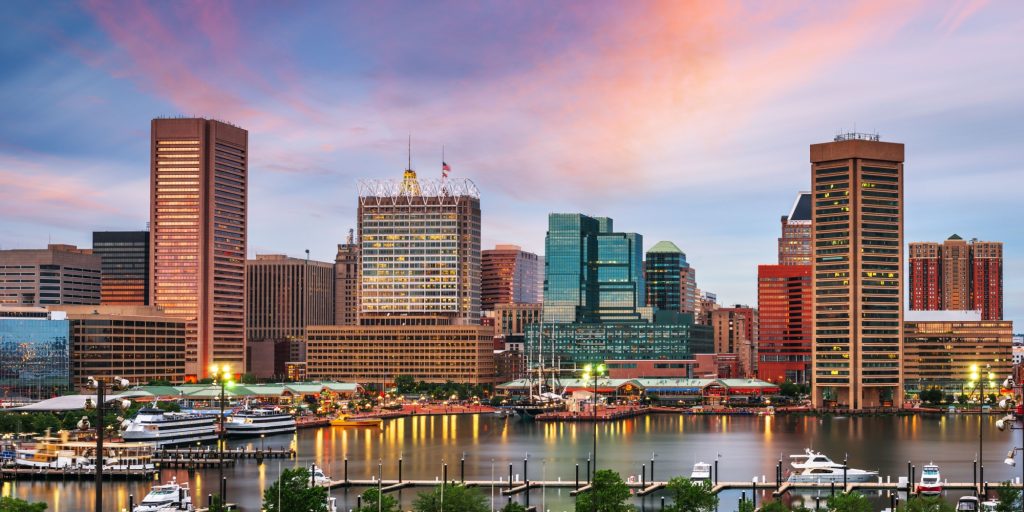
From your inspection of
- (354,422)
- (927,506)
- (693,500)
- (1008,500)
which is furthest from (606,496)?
(354,422)

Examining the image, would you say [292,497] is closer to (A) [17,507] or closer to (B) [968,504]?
(A) [17,507]

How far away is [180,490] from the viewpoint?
91188 millimetres

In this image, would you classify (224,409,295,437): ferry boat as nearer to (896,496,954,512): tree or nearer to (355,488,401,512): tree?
(355,488,401,512): tree

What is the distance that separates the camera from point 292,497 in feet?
238

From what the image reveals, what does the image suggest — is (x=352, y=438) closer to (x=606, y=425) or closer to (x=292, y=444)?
(x=292, y=444)

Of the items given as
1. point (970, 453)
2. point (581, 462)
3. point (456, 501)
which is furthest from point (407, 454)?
point (456, 501)

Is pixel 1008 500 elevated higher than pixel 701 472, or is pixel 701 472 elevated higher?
pixel 1008 500

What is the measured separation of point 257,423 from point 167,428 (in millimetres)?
23205

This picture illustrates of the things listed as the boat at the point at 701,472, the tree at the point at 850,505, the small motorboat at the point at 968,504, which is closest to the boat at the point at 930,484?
the small motorboat at the point at 968,504

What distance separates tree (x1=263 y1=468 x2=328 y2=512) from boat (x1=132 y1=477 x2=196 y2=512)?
17171 millimetres

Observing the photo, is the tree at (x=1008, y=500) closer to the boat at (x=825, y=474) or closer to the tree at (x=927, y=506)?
the tree at (x=927, y=506)

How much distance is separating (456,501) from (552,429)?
124 metres

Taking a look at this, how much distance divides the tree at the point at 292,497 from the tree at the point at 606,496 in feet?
48.8

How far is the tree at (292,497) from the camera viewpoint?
72125 mm
